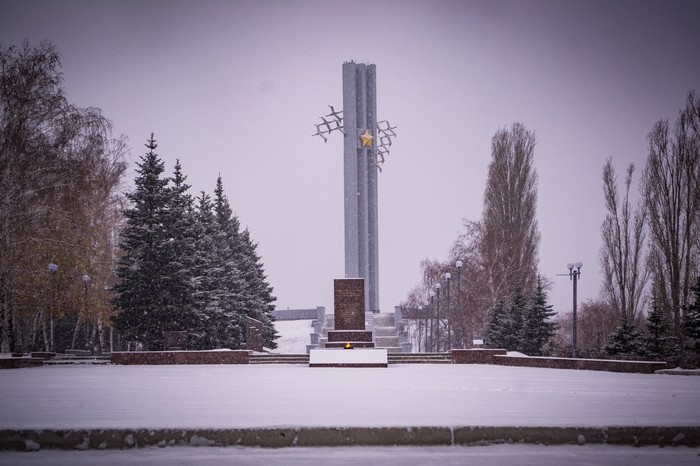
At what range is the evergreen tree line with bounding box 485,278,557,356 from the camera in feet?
94.5

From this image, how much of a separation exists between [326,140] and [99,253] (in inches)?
542

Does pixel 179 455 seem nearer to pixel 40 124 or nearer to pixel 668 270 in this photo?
pixel 40 124

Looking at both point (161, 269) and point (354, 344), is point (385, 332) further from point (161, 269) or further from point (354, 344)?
point (161, 269)

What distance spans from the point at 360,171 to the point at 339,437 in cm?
3251

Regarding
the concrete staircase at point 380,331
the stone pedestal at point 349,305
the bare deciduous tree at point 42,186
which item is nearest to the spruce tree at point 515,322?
the concrete staircase at point 380,331

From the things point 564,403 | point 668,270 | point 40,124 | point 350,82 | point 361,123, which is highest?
point 350,82

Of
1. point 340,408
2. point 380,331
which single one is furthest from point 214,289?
point 340,408

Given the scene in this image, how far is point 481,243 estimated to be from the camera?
42.2 m

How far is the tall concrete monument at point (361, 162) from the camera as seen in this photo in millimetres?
36656

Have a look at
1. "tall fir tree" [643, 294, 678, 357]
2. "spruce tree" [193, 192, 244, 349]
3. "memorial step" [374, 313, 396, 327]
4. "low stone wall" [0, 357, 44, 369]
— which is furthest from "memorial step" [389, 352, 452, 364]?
"low stone wall" [0, 357, 44, 369]

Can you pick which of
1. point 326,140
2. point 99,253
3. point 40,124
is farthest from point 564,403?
point 326,140

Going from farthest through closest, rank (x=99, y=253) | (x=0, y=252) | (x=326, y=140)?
(x=326, y=140)
(x=99, y=253)
(x=0, y=252)

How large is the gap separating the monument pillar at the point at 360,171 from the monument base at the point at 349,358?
14.5 meters

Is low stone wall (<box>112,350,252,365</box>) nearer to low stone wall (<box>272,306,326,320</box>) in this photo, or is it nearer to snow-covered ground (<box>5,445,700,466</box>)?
snow-covered ground (<box>5,445,700,466</box>)
